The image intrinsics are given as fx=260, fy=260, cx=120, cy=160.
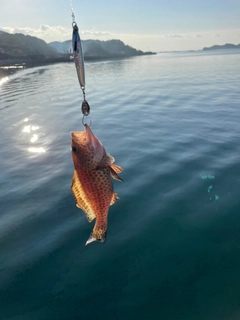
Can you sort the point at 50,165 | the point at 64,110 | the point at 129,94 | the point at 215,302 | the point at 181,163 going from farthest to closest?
the point at 129,94
the point at 64,110
the point at 50,165
the point at 181,163
the point at 215,302

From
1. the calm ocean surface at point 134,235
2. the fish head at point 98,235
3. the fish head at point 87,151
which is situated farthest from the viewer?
the calm ocean surface at point 134,235

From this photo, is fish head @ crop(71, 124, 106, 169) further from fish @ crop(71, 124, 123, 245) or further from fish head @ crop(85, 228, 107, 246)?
fish head @ crop(85, 228, 107, 246)

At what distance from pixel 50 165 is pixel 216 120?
40.7ft

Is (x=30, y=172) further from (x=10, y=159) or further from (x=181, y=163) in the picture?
(x=181, y=163)

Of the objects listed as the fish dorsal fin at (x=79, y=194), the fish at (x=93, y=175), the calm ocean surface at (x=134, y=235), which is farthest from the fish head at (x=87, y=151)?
the calm ocean surface at (x=134, y=235)

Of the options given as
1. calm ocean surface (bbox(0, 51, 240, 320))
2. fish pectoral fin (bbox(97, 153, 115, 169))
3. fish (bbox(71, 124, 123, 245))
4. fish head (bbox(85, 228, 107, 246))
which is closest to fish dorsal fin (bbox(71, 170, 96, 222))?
fish (bbox(71, 124, 123, 245))

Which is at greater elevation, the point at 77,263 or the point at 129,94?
the point at 77,263

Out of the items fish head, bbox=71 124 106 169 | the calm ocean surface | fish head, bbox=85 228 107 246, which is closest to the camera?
fish head, bbox=71 124 106 169

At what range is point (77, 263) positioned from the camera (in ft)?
23.3

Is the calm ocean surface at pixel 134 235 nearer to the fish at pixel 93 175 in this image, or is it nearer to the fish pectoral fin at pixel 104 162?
the fish at pixel 93 175

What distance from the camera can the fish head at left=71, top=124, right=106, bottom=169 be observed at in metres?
3.99

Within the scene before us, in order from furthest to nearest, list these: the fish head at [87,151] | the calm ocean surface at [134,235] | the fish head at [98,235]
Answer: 1. the calm ocean surface at [134,235]
2. the fish head at [98,235]
3. the fish head at [87,151]

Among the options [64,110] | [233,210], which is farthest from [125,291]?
[64,110]

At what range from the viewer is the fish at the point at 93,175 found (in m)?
4.00
